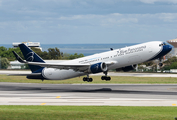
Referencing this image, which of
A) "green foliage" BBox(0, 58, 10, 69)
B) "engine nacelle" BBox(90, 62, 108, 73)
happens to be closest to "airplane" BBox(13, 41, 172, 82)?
"engine nacelle" BBox(90, 62, 108, 73)

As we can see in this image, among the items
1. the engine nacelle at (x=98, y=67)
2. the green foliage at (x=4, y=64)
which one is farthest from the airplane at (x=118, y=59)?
the green foliage at (x=4, y=64)

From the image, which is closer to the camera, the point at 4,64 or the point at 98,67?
the point at 98,67

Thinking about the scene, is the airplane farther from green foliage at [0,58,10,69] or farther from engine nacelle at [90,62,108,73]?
green foliage at [0,58,10,69]

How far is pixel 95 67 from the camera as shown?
5197 centimetres

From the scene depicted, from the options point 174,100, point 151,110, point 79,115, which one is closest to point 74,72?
point 174,100

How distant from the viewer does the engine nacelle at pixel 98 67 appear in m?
51.5

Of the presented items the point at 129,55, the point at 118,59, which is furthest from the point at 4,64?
the point at 129,55

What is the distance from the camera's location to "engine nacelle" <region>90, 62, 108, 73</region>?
5146 cm

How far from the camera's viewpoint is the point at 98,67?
169 feet

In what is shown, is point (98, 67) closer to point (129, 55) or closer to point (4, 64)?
point (129, 55)

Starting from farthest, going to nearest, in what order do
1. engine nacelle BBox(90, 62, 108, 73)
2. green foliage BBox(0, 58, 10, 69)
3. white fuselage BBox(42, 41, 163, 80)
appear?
green foliage BBox(0, 58, 10, 69) → engine nacelle BBox(90, 62, 108, 73) → white fuselage BBox(42, 41, 163, 80)

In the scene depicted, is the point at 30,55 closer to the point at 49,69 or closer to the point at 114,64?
the point at 49,69

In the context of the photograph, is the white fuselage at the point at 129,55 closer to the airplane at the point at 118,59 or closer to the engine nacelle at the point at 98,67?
the airplane at the point at 118,59

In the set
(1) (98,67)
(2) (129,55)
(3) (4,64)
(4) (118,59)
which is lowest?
(1) (98,67)
